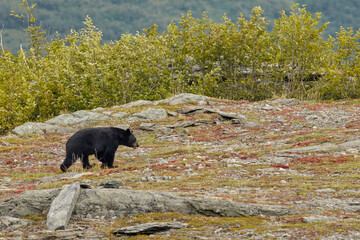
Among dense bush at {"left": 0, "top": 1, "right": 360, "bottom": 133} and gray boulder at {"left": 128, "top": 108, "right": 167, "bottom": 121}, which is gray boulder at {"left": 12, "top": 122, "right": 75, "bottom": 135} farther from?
dense bush at {"left": 0, "top": 1, "right": 360, "bottom": 133}

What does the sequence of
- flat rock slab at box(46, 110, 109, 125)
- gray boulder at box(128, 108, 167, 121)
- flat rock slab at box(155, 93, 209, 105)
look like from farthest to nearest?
Answer: flat rock slab at box(155, 93, 209, 105) → flat rock slab at box(46, 110, 109, 125) → gray boulder at box(128, 108, 167, 121)

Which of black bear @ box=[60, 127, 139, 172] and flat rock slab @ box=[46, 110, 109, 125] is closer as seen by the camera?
black bear @ box=[60, 127, 139, 172]

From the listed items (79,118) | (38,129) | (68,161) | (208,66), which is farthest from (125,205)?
(208,66)

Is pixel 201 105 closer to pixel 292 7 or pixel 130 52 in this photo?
pixel 130 52

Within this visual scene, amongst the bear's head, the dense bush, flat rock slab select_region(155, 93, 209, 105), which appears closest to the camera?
the bear's head

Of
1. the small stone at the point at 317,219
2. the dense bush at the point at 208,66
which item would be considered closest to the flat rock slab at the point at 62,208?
the small stone at the point at 317,219

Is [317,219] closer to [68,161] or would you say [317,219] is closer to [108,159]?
[108,159]

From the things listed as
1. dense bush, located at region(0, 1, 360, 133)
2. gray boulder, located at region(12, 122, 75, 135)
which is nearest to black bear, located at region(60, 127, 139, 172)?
gray boulder, located at region(12, 122, 75, 135)

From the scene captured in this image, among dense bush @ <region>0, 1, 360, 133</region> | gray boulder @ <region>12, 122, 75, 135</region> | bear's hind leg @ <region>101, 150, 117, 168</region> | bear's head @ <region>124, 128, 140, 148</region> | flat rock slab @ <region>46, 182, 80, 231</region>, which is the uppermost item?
dense bush @ <region>0, 1, 360, 133</region>

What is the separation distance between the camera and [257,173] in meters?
16.7

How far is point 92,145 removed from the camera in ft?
68.6

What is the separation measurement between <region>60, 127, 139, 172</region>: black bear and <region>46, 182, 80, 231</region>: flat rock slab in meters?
9.53

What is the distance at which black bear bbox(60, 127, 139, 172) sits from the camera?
20.5 metres

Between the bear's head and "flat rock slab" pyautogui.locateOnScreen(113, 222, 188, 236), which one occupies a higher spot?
"flat rock slab" pyautogui.locateOnScreen(113, 222, 188, 236)
